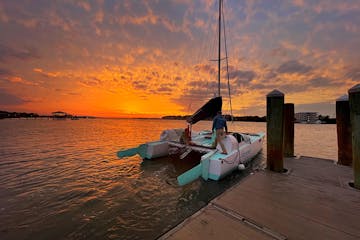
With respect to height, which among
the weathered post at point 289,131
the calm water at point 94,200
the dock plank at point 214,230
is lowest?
the calm water at point 94,200

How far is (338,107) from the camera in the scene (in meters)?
5.69

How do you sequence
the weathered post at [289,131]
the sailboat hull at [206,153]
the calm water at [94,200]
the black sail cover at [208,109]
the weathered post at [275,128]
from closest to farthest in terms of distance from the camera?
1. the calm water at [94,200]
2. the weathered post at [275,128]
3. the sailboat hull at [206,153]
4. the weathered post at [289,131]
5. the black sail cover at [208,109]

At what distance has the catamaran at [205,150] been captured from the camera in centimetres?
545

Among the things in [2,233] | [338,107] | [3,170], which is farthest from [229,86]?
[3,170]

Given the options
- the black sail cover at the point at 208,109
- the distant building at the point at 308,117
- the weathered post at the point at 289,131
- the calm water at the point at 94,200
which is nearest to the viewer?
the calm water at the point at 94,200

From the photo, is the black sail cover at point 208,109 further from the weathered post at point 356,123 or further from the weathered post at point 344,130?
the weathered post at point 356,123

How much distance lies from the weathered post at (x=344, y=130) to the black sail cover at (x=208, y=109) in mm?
4704

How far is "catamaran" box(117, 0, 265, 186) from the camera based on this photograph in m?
5.45

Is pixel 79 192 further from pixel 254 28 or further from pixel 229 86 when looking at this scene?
pixel 254 28

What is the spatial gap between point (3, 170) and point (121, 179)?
5257 mm

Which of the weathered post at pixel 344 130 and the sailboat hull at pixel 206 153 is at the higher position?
the weathered post at pixel 344 130

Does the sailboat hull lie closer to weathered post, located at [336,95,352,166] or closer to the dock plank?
the dock plank

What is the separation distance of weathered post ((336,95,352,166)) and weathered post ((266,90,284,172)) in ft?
9.07

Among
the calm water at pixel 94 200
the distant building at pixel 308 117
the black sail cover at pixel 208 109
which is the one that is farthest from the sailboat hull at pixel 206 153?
the distant building at pixel 308 117
